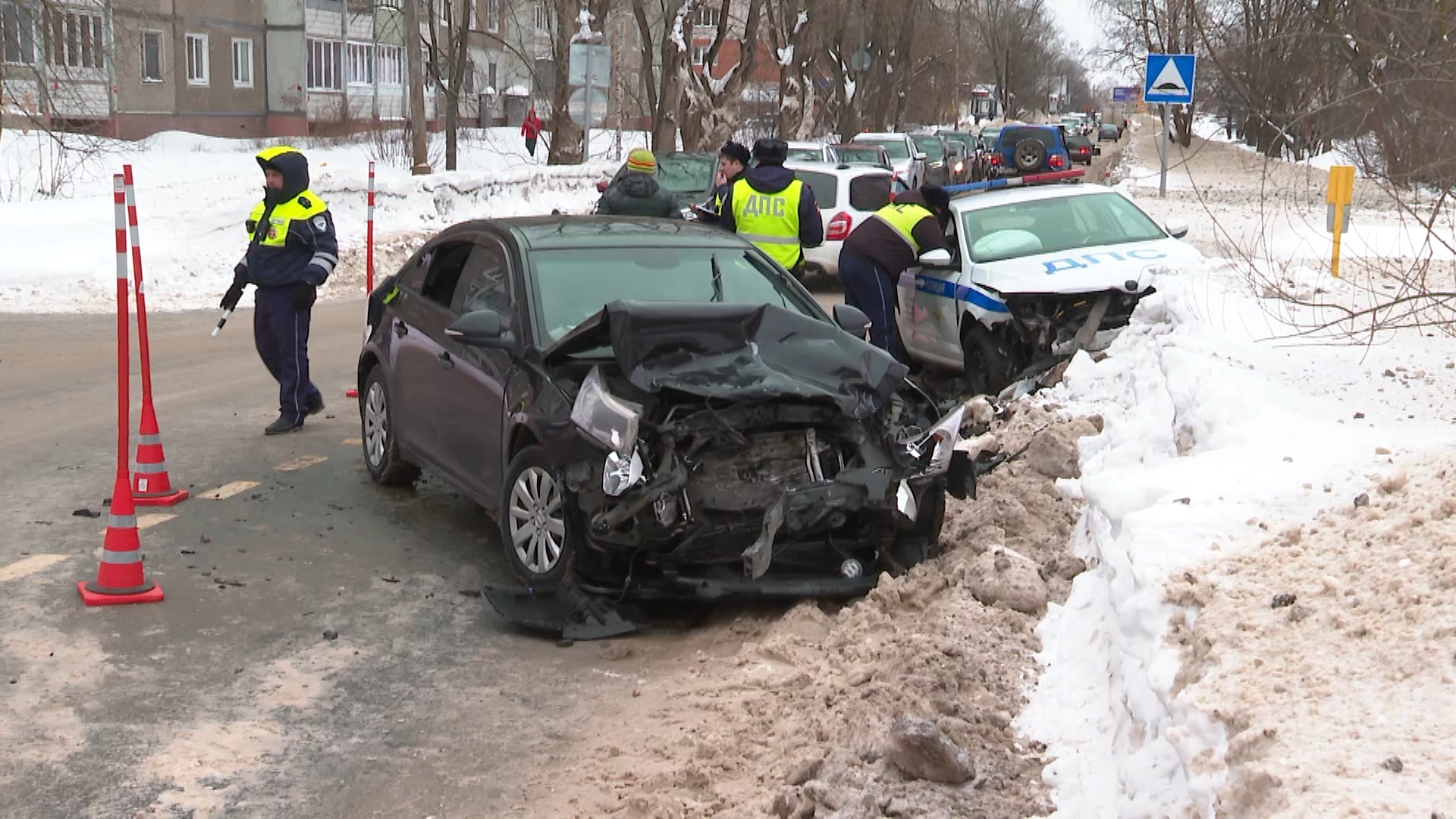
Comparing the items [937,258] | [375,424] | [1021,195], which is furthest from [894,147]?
[375,424]

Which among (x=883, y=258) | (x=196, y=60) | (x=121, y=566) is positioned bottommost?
(x=121, y=566)

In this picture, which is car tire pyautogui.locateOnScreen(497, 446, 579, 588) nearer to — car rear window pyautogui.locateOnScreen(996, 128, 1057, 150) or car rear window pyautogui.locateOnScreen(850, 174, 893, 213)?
car rear window pyautogui.locateOnScreen(850, 174, 893, 213)

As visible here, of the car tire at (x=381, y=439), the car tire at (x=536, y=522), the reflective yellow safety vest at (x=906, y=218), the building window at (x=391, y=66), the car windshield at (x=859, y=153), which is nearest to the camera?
the car tire at (x=536, y=522)

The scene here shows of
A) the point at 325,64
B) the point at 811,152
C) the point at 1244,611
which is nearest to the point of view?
the point at 1244,611

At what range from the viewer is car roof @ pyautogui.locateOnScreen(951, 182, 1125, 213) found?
12297 millimetres

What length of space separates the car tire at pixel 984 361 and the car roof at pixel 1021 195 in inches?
46.4

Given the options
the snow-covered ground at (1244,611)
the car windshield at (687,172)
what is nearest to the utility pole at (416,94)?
the car windshield at (687,172)

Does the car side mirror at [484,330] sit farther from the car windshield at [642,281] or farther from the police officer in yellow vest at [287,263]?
the police officer in yellow vest at [287,263]

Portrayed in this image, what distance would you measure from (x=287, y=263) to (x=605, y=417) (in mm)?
4853

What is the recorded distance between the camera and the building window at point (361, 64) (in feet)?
190

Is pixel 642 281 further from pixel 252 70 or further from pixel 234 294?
pixel 252 70

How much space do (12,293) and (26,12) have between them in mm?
5941

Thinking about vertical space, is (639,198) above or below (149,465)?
above

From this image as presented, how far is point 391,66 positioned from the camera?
2432 inches
